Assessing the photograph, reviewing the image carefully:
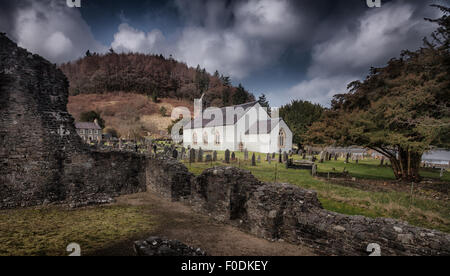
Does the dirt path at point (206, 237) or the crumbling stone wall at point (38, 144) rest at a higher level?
the crumbling stone wall at point (38, 144)

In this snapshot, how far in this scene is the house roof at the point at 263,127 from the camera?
110ft

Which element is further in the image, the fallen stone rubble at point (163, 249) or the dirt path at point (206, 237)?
the dirt path at point (206, 237)

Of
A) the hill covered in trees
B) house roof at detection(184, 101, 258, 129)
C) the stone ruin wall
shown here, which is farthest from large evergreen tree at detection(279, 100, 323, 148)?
the hill covered in trees

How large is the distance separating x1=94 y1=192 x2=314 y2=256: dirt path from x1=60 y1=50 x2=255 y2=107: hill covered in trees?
88.8m

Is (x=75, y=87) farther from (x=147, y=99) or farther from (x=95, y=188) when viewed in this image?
(x=95, y=188)

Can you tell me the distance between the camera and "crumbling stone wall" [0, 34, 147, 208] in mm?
8250

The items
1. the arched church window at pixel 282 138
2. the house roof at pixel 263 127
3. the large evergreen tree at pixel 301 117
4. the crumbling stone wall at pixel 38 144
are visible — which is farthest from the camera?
the large evergreen tree at pixel 301 117

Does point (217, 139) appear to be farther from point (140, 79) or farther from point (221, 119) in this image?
point (140, 79)

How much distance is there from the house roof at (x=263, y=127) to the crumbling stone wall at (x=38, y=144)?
86.2ft

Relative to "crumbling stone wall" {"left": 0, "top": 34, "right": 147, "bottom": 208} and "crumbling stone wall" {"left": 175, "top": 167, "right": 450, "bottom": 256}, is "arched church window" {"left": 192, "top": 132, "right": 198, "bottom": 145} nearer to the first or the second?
"crumbling stone wall" {"left": 0, "top": 34, "right": 147, "bottom": 208}

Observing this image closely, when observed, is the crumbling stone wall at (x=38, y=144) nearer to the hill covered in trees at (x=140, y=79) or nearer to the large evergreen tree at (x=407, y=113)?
the large evergreen tree at (x=407, y=113)

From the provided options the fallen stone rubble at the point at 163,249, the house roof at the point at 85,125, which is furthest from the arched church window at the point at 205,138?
the fallen stone rubble at the point at 163,249

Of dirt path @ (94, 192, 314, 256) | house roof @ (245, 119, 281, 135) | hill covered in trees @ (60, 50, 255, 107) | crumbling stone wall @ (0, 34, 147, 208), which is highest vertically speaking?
hill covered in trees @ (60, 50, 255, 107)
